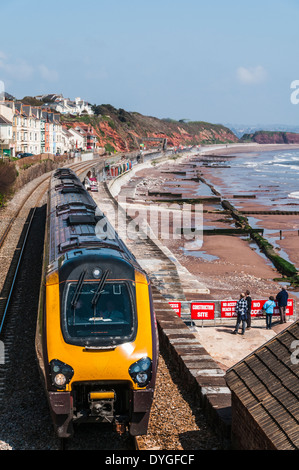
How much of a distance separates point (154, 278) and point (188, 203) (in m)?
38.1

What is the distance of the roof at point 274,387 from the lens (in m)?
7.21

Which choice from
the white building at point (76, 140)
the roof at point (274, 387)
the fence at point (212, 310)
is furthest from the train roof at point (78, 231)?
the white building at point (76, 140)

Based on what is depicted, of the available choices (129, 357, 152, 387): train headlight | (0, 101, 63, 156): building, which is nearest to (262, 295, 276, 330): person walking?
(129, 357, 152, 387): train headlight

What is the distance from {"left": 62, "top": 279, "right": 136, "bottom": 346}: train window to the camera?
938 centimetres

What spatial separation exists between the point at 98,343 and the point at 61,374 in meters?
0.77

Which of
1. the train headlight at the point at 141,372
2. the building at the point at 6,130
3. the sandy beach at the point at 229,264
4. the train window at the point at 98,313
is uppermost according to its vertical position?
the building at the point at 6,130

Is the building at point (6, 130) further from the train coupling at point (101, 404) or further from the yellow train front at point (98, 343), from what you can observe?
the train coupling at point (101, 404)

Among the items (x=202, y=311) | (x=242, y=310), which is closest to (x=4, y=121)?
(x=202, y=311)

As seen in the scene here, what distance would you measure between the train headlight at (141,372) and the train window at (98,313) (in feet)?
1.45

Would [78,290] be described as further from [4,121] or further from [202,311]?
[4,121]

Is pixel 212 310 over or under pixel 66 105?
under

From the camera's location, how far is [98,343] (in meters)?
9.28

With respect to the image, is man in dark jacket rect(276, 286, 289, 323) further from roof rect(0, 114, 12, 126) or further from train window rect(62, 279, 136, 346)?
roof rect(0, 114, 12, 126)

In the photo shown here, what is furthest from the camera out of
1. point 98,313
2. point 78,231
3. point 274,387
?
point 78,231
